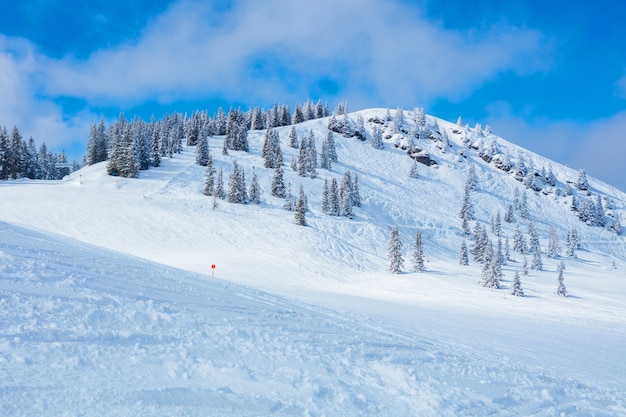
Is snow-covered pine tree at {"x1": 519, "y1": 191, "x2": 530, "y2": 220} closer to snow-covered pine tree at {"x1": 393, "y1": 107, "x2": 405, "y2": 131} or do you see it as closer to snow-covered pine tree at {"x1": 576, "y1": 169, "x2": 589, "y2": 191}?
snow-covered pine tree at {"x1": 576, "y1": 169, "x2": 589, "y2": 191}

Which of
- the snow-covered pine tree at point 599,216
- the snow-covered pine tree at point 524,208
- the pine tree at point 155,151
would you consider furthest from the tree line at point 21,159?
the snow-covered pine tree at point 599,216

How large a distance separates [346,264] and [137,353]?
1493 inches

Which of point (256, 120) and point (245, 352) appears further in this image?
point (256, 120)

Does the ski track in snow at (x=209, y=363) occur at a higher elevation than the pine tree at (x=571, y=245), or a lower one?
lower

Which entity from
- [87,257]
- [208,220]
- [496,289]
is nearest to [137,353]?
[87,257]

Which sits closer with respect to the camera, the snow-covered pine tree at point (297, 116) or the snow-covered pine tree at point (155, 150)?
the snow-covered pine tree at point (155, 150)

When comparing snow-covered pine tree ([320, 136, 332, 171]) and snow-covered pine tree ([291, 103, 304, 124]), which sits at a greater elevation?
snow-covered pine tree ([291, 103, 304, 124])

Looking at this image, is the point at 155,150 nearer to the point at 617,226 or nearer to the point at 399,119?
the point at 399,119

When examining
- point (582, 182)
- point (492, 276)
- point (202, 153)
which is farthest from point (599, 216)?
point (202, 153)

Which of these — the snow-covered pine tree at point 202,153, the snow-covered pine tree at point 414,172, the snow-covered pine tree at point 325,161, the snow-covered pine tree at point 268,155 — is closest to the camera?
the snow-covered pine tree at point 202,153

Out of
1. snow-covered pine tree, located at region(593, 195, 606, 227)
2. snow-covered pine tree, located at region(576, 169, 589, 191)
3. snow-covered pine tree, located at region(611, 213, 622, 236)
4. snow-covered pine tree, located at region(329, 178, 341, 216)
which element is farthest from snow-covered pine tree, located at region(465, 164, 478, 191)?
snow-covered pine tree, located at region(329, 178, 341, 216)

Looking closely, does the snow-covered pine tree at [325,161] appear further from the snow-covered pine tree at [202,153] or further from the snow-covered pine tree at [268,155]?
the snow-covered pine tree at [202,153]

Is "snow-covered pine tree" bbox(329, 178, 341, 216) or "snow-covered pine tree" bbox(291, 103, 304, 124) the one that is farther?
"snow-covered pine tree" bbox(291, 103, 304, 124)

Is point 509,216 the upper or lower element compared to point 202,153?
lower
